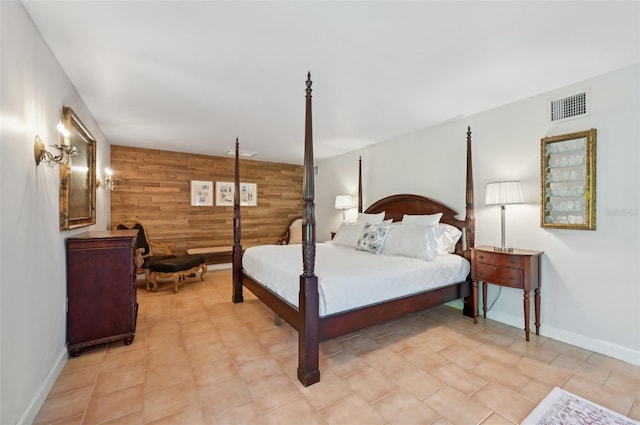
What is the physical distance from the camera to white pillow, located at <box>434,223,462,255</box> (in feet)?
10.7

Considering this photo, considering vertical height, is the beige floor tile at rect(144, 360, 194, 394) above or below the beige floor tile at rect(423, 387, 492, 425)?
above

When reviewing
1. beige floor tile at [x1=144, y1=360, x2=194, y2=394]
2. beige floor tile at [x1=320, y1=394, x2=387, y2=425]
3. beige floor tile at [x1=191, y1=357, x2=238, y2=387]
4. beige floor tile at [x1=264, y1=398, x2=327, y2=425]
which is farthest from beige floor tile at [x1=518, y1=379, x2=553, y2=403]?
beige floor tile at [x1=144, y1=360, x2=194, y2=394]

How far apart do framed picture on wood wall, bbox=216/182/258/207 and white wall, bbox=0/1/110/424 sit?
3646 mm

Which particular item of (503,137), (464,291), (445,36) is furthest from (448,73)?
(464,291)

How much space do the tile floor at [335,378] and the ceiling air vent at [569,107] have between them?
215 centimetres

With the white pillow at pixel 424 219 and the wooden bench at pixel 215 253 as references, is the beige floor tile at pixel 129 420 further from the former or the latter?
the wooden bench at pixel 215 253

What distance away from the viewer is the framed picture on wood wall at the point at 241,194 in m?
5.87

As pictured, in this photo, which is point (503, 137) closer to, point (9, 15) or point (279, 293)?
point (279, 293)

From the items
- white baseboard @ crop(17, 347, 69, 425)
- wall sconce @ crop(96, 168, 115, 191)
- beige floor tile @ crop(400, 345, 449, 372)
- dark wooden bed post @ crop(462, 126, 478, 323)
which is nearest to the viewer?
white baseboard @ crop(17, 347, 69, 425)

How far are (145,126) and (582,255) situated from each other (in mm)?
5290

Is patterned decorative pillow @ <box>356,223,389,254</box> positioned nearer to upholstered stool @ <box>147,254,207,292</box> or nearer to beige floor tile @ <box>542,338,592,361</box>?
beige floor tile @ <box>542,338,592,361</box>

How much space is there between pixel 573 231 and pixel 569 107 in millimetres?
1170

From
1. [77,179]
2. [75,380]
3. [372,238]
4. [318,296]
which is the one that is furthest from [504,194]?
[77,179]

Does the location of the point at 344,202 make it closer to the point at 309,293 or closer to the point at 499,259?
the point at 499,259
